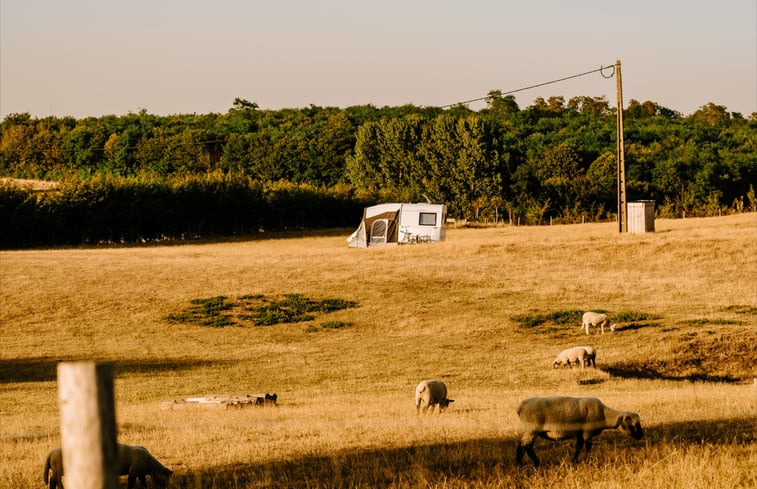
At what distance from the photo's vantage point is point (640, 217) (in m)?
54.6

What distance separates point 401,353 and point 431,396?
513 inches

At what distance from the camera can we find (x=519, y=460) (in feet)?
35.3

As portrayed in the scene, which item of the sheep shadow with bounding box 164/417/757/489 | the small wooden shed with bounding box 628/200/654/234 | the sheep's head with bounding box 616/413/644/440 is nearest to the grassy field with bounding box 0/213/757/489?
the sheep shadow with bounding box 164/417/757/489

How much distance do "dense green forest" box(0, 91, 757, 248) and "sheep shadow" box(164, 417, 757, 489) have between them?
2863 inches

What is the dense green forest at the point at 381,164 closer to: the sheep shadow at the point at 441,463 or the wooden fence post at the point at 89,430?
the sheep shadow at the point at 441,463

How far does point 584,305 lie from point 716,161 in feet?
282

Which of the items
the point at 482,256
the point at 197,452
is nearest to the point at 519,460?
the point at 197,452

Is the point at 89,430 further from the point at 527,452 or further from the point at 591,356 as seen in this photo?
the point at 591,356

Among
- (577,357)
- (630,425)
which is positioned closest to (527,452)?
(630,425)

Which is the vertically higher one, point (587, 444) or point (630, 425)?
point (630, 425)

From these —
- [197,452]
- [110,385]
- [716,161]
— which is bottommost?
[197,452]

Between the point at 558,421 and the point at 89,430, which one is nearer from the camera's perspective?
the point at 89,430

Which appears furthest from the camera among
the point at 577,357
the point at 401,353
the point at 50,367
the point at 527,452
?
the point at 401,353

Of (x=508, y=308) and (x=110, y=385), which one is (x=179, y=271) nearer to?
(x=508, y=308)
